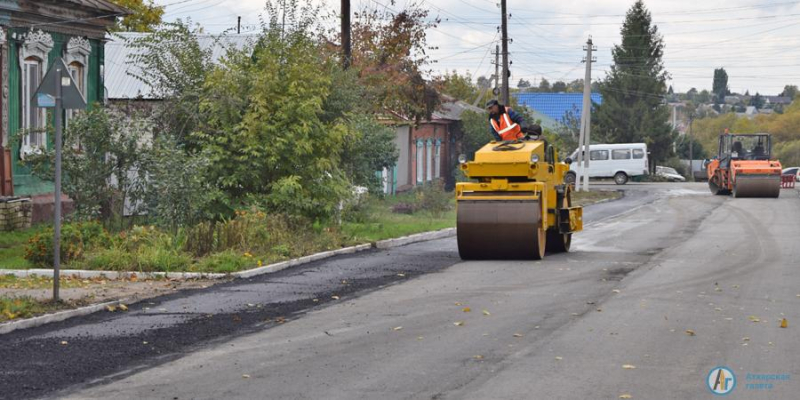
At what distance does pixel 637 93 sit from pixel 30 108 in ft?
223

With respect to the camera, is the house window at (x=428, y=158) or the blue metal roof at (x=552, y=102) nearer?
the house window at (x=428, y=158)

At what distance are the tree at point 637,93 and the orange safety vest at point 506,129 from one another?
2584 inches

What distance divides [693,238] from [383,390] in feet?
58.5

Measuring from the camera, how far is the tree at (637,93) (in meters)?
85.7

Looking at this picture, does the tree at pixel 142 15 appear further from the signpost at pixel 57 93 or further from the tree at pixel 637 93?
the tree at pixel 637 93

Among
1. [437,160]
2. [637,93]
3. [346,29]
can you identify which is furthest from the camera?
[637,93]

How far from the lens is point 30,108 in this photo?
2466cm

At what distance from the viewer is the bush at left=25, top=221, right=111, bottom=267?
56.2 feet

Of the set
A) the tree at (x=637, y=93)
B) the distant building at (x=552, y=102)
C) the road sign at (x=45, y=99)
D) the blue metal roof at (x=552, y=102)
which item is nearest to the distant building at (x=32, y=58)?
the road sign at (x=45, y=99)

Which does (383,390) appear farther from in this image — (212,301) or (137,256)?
(137,256)

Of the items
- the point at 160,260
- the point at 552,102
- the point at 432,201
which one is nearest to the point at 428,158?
the point at 432,201

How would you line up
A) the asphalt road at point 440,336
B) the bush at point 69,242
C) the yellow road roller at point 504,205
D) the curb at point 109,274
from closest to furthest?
the asphalt road at point 440,336 → the curb at point 109,274 → the bush at point 69,242 → the yellow road roller at point 504,205

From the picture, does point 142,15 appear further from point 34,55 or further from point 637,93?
point 637,93

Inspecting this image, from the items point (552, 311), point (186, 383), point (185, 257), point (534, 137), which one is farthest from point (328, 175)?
point (186, 383)
